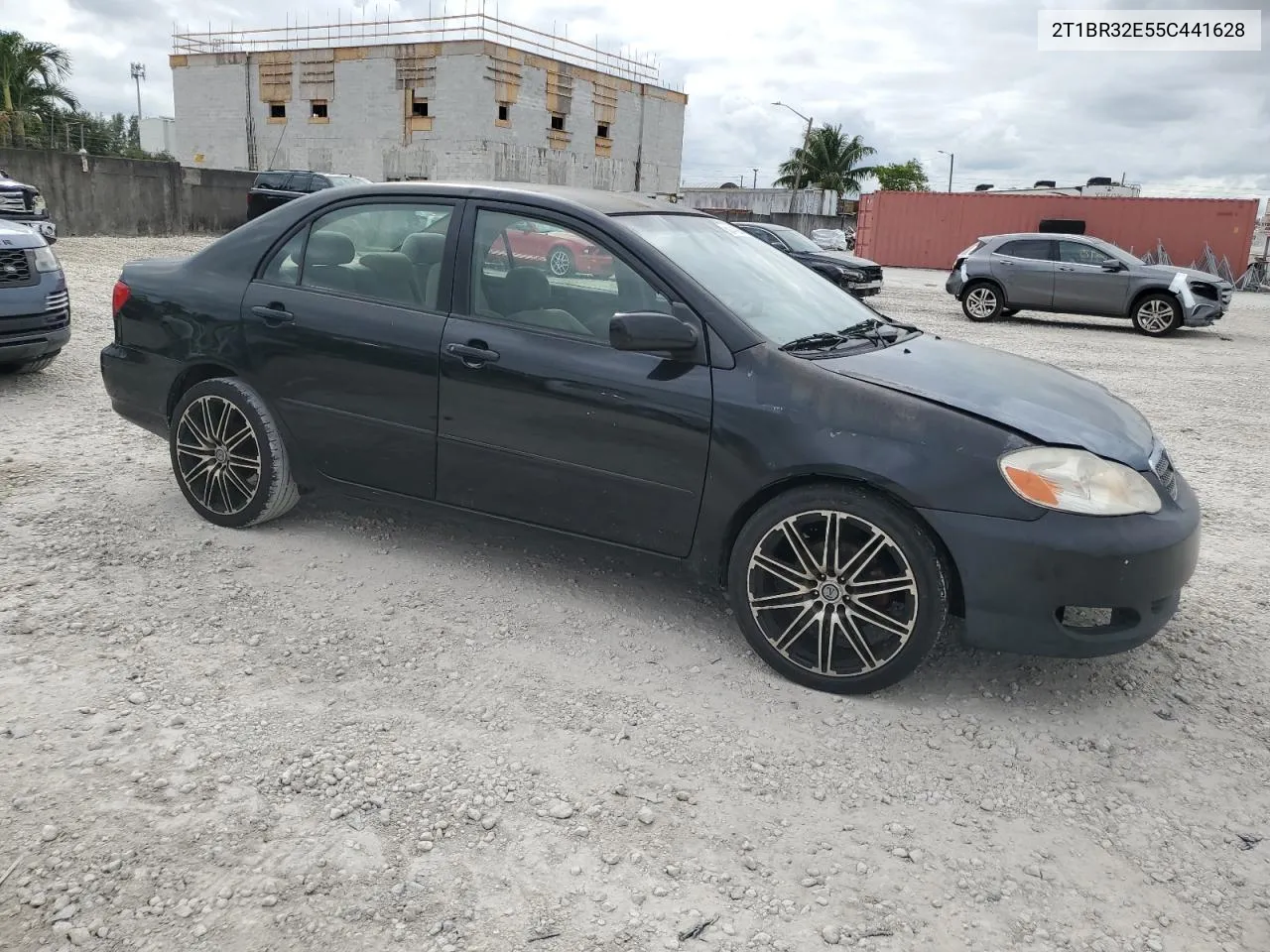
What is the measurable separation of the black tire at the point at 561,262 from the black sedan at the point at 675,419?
0.17 ft

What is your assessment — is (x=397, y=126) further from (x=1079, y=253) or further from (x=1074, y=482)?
(x=1074, y=482)

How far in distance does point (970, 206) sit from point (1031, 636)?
3446cm

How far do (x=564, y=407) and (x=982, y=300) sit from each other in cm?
1482

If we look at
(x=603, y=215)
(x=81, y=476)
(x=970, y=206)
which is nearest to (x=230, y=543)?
(x=81, y=476)

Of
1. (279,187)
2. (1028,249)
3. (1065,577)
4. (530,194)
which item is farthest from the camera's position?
(279,187)

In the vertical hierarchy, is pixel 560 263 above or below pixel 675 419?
above

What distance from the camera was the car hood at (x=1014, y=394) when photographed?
128 inches

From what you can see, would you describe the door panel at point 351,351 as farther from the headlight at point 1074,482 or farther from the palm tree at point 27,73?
the palm tree at point 27,73

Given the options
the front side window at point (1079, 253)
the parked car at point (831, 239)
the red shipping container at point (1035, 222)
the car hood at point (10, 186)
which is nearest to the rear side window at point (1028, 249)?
the front side window at point (1079, 253)

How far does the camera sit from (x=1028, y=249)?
16.7 m

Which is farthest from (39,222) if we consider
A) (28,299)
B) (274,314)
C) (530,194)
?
(530,194)

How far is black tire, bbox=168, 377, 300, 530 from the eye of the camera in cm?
442

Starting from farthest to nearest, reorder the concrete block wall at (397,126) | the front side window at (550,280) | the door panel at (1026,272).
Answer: the concrete block wall at (397,126), the door panel at (1026,272), the front side window at (550,280)

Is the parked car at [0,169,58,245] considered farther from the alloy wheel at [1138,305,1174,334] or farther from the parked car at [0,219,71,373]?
the alloy wheel at [1138,305,1174,334]
